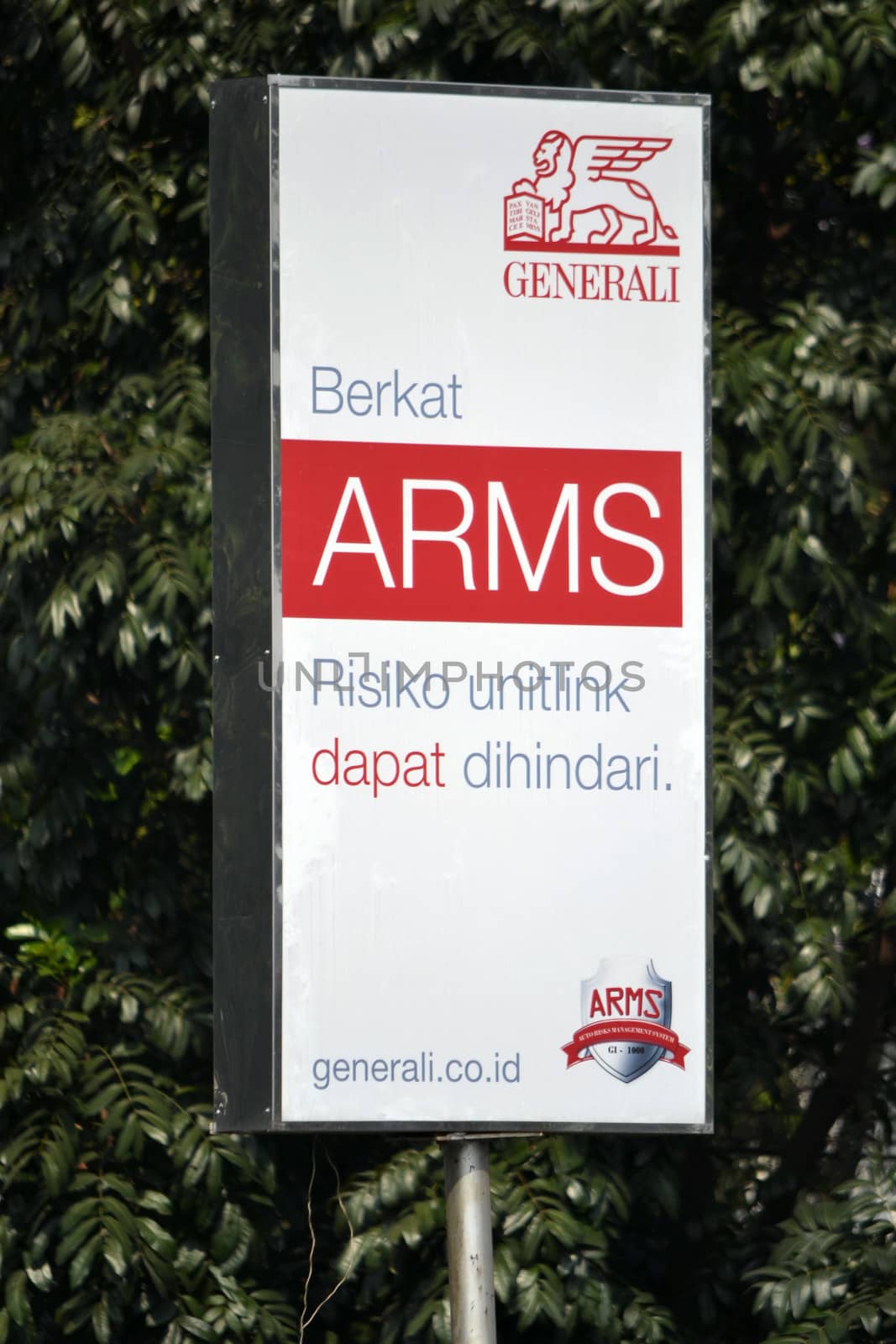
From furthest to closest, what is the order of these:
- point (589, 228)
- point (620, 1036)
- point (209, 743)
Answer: point (209, 743) < point (589, 228) < point (620, 1036)

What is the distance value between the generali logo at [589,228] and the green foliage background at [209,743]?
1.69 m

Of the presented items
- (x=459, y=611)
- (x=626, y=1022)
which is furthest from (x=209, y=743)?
(x=626, y=1022)

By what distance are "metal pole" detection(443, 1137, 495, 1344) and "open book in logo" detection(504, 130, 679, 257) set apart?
1283 mm

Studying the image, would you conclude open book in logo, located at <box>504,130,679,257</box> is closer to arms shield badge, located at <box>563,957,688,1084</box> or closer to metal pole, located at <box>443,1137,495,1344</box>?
arms shield badge, located at <box>563,957,688,1084</box>

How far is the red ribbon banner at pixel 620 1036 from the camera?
7.95 ft

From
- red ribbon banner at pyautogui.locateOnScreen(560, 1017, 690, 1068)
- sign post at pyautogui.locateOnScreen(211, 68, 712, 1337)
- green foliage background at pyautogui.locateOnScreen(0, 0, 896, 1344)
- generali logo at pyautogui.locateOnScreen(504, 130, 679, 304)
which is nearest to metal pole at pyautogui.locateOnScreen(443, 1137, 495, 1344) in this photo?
sign post at pyautogui.locateOnScreen(211, 68, 712, 1337)

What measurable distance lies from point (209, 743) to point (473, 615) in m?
1.99

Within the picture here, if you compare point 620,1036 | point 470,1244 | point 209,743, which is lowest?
point 470,1244

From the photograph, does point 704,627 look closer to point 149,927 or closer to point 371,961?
point 371,961

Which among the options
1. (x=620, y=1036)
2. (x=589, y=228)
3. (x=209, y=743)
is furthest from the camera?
(x=209, y=743)

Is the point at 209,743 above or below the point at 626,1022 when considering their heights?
above

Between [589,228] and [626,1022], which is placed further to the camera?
[589,228]

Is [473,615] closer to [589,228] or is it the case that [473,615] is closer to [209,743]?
[589,228]

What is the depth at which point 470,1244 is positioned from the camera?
2.47m
